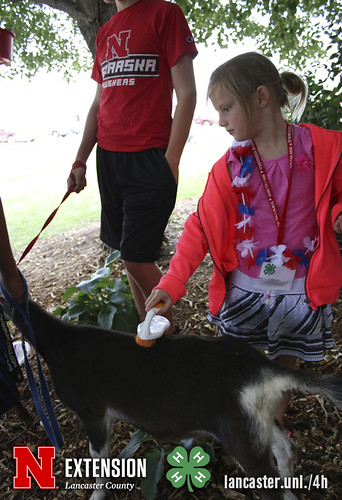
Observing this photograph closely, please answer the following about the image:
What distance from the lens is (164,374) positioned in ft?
5.33

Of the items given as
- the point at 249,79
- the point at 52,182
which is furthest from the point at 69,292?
the point at 52,182

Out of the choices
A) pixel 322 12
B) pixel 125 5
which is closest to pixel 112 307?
pixel 125 5

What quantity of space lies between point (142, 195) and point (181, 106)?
2.07 ft

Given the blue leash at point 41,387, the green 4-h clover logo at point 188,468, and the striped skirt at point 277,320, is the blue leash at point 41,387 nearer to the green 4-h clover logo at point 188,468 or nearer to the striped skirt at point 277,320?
the green 4-h clover logo at point 188,468

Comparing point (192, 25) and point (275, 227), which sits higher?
point (192, 25)

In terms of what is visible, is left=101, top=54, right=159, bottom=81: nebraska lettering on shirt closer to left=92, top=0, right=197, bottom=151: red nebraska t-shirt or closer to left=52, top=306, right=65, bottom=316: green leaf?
left=92, top=0, right=197, bottom=151: red nebraska t-shirt

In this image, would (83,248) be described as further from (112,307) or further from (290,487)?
(290,487)

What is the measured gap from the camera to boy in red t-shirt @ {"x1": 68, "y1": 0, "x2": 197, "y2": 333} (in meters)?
2.40

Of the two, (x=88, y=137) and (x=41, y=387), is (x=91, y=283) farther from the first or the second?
(x=88, y=137)

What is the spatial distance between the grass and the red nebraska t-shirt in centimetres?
510

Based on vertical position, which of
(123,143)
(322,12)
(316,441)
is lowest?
(316,441)

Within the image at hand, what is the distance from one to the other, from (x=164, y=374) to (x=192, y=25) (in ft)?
17.8

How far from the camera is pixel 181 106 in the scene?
2.44m

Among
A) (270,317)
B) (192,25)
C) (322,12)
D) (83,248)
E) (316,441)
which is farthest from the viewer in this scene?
(83,248)
